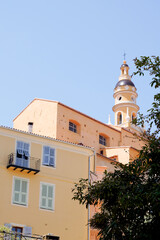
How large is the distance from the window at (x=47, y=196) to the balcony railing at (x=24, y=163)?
3.92 ft

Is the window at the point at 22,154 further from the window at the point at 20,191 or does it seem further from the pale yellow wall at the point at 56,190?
the window at the point at 20,191

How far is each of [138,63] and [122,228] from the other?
19.6 feet

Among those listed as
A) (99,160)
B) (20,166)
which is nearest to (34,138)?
(20,166)

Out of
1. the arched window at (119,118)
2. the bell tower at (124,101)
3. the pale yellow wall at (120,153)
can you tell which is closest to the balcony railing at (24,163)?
the pale yellow wall at (120,153)

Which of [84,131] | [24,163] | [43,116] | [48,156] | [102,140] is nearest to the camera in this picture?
[24,163]

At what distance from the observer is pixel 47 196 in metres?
32.8

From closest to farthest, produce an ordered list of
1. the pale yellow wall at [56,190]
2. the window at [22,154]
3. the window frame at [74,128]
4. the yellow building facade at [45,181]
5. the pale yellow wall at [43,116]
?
the pale yellow wall at [56,190] → the yellow building facade at [45,181] → the window at [22,154] → the pale yellow wall at [43,116] → the window frame at [74,128]

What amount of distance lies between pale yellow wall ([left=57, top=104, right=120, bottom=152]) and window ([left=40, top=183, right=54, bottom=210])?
15.3 metres

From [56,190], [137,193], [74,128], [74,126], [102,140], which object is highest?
[74,126]

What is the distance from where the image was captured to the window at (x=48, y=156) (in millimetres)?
33812

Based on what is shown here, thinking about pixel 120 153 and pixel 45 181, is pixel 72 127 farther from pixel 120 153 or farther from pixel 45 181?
pixel 45 181

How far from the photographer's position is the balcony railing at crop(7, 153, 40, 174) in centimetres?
3200

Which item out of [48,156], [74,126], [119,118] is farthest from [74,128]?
[119,118]

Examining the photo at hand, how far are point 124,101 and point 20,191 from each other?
42460mm
